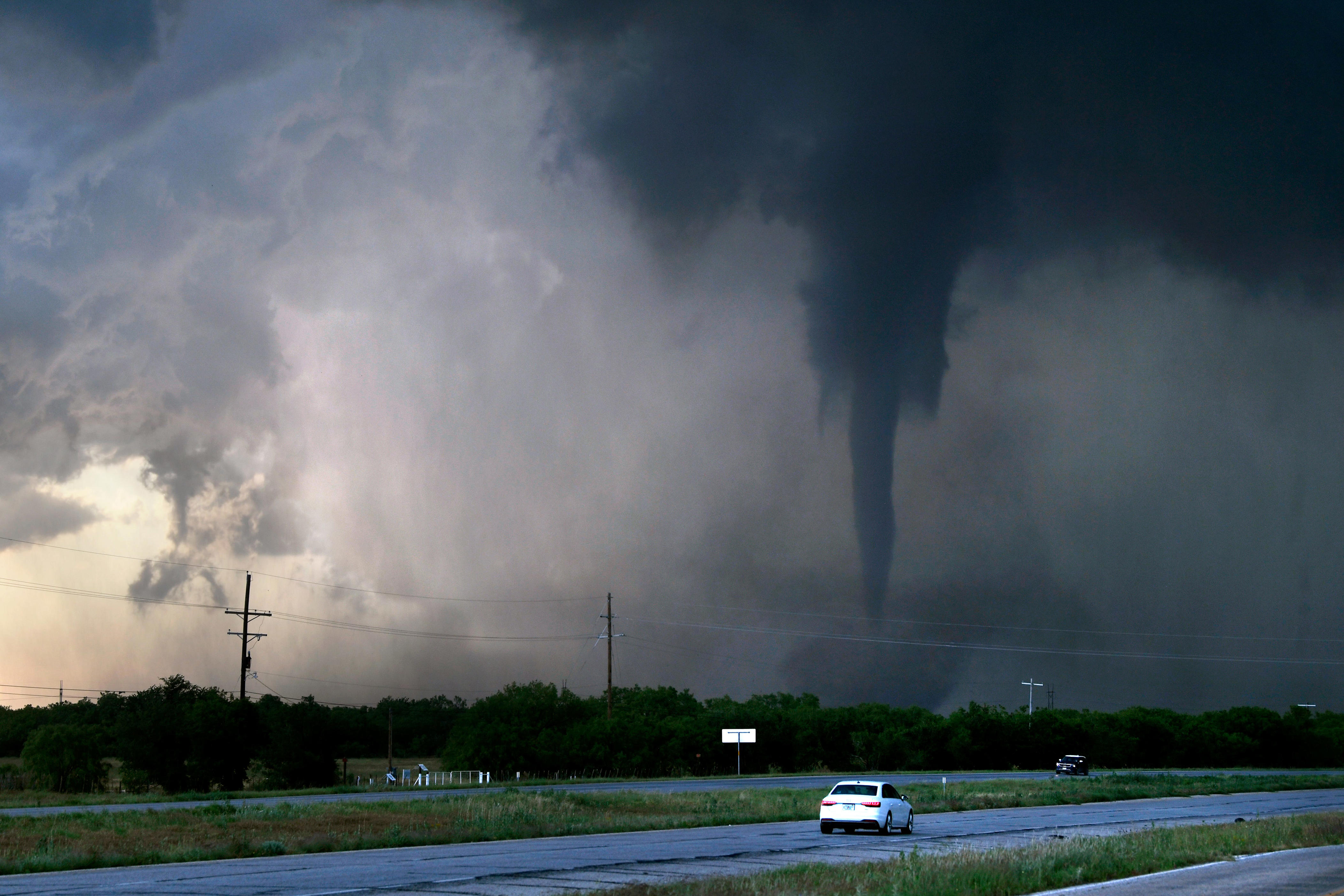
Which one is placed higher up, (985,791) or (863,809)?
(863,809)

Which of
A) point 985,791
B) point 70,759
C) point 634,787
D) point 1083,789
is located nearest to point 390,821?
point 634,787

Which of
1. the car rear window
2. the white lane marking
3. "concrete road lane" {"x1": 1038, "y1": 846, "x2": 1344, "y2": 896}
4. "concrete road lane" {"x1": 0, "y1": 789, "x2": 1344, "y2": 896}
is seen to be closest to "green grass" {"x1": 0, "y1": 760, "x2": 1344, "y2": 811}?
"concrete road lane" {"x1": 0, "y1": 789, "x2": 1344, "y2": 896}

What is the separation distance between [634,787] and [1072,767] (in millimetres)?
45230

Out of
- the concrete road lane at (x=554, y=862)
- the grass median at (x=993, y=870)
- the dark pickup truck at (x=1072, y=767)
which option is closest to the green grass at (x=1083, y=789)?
the dark pickup truck at (x=1072, y=767)

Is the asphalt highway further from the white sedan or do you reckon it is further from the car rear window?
the car rear window

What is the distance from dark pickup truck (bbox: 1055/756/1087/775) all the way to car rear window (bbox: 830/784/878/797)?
66772mm

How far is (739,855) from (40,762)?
290ft

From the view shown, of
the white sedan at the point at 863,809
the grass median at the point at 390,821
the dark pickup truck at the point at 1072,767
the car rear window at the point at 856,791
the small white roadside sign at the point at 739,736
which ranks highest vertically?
the car rear window at the point at 856,791

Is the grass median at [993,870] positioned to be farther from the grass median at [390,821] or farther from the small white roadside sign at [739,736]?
the small white roadside sign at [739,736]

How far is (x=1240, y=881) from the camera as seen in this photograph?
23312 millimetres

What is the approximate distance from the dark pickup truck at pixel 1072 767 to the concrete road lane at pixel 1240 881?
73.9 metres

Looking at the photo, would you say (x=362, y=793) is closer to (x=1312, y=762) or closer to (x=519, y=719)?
(x=519, y=719)

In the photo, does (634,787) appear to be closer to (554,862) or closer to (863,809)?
(863,809)

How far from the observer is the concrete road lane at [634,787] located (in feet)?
185
